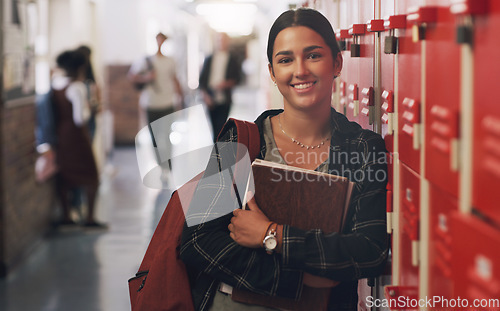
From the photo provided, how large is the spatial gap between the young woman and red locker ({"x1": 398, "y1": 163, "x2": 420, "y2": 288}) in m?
0.06

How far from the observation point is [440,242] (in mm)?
1161

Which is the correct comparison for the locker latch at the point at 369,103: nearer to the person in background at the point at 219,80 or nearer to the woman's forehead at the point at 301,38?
the woman's forehead at the point at 301,38

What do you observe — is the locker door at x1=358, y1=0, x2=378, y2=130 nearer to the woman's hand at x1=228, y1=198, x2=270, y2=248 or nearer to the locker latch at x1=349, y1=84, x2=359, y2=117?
the locker latch at x1=349, y1=84, x2=359, y2=117

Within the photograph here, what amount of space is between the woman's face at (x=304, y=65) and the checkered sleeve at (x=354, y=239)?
0.53 feet

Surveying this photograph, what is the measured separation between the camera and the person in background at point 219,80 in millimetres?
7004

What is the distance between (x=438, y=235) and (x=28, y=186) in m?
4.17

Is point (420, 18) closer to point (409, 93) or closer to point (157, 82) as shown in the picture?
point (409, 93)

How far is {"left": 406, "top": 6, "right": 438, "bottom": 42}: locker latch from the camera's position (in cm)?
117

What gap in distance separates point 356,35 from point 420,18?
0.73 metres

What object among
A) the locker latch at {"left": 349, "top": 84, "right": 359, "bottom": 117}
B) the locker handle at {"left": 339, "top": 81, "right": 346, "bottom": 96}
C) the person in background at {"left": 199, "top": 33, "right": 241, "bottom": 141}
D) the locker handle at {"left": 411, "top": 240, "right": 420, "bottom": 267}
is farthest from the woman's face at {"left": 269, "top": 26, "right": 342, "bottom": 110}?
the person in background at {"left": 199, "top": 33, "right": 241, "bottom": 141}

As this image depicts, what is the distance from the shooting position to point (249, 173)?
1.41 metres

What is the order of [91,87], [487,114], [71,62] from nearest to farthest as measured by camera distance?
[487,114]
[71,62]
[91,87]

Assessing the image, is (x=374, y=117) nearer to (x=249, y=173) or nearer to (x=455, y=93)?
(x=249, y=173)

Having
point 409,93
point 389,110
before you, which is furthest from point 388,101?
point 409,93
